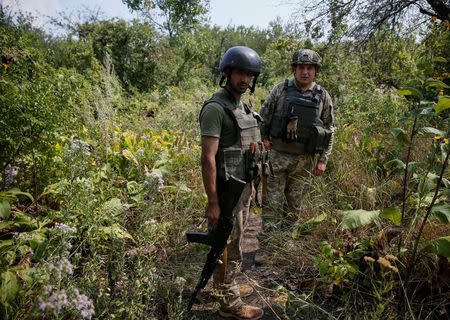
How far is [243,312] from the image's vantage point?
228 cm

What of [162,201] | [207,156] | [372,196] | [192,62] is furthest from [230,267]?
[192,62]

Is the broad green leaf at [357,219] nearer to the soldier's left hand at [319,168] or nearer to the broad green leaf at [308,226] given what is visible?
the broad green leaf at [308,226]

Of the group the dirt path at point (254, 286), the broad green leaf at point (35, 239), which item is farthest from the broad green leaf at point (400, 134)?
the broad green leaf at point (35, 239)

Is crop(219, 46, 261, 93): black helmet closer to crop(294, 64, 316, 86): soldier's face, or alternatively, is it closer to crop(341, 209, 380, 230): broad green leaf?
crop(294, 64, 316, 86): soldier's face

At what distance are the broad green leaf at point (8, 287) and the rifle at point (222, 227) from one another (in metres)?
1.06

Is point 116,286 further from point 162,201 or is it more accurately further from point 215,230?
point 162,201

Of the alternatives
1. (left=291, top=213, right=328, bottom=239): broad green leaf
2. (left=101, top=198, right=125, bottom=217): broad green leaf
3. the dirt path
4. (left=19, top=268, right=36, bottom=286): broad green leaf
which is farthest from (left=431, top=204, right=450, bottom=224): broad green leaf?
(left=19, top=268, right=36, bottom=286): broad green leaf

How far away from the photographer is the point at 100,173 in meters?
2.77

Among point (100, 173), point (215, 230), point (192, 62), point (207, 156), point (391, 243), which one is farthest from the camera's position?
point (192, 62)

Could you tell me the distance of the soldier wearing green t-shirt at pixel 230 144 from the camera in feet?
6.61

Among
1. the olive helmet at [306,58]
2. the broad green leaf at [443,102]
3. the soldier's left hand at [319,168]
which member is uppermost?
the olive helmet at [306,58]

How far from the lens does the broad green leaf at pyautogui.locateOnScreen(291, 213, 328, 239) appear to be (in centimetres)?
272

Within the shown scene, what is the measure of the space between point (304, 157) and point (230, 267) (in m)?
1.48

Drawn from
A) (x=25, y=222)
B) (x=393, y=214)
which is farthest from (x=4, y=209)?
(x=393, y=214)
